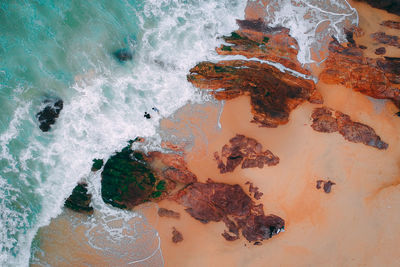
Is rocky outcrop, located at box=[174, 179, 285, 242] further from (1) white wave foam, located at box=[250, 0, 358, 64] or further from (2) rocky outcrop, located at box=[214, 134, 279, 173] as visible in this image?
(1) white wave foam, located at box=[250, 0, 358, 64]

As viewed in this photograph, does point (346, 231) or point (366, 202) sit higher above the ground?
point (366, 202)

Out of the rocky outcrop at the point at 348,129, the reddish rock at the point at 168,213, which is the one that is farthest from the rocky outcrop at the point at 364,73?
the reddish rock at the point at 168,213

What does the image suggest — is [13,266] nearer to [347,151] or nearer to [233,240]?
[233,240]

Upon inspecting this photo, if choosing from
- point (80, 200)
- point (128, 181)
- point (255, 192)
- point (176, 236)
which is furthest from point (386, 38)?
point (80, 200)

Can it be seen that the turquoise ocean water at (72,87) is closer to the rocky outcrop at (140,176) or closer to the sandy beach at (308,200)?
the rocky outcrop at (140,176)

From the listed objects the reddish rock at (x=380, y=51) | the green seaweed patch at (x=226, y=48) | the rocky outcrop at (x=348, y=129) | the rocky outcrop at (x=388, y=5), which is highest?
the rocky outcrop at (x=388, y=5)

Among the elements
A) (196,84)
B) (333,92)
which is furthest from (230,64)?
(333,92)

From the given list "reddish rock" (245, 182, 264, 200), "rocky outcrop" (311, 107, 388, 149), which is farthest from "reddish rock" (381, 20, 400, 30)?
"reddish rock" (245, 182, 264, 200)
